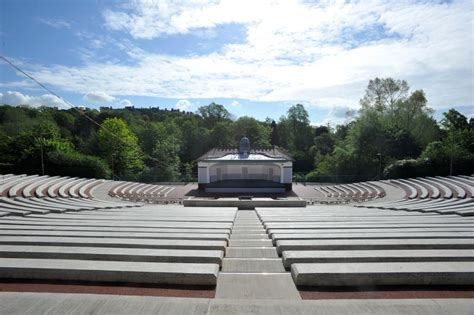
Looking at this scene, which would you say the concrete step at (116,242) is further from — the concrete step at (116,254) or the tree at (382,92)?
the tree at (382,92)

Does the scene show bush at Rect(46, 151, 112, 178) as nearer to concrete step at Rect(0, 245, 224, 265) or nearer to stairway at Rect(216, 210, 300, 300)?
concrete step at Rect(0, 245, 224, 265)

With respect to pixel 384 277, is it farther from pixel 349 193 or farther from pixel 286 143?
pixel 286 143

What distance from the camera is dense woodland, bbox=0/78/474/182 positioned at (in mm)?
34281

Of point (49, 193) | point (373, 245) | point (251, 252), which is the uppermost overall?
point (373, 245)

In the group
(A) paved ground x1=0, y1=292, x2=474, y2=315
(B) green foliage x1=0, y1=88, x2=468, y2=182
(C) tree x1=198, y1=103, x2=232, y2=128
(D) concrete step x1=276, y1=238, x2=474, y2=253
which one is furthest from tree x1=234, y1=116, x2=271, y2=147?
(A) paved ground x1=0, y1=292, x2=474, y2=315

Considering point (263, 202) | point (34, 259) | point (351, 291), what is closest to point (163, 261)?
point (34, 259)

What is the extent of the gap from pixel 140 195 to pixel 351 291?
88.7 feet

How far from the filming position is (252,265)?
507 cm

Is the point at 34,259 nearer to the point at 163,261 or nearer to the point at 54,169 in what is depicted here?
the point at 163,261

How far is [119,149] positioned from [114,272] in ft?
144

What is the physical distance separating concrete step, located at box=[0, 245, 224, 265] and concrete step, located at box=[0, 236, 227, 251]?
31cm

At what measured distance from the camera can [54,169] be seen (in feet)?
112

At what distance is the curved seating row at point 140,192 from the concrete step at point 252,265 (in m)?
21.4

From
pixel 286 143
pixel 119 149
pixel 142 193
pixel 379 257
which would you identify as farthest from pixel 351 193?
pixel 286 143
